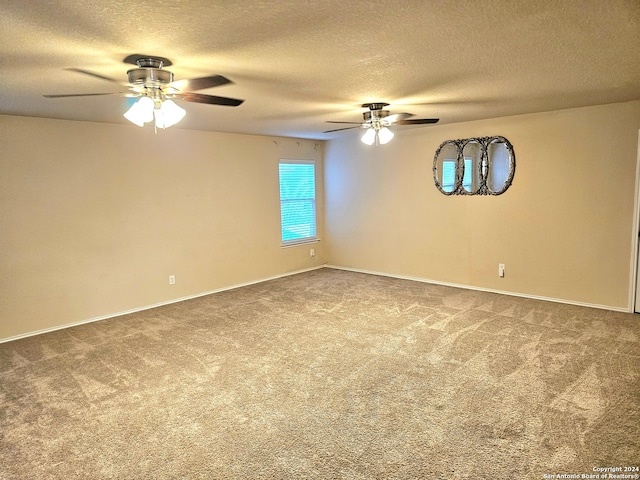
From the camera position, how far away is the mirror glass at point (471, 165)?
5445mm

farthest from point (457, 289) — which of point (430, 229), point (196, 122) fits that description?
point (196, 122)

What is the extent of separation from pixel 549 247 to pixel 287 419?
155 inches

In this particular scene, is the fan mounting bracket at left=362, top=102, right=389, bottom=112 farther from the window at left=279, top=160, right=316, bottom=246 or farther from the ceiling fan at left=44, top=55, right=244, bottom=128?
the window at left=279, top=160, right=316, bottom=246

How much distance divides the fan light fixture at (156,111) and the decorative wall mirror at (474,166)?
4.07 meters

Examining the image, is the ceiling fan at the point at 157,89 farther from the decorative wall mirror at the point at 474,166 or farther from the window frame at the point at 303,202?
the window frame at the point at 303,202

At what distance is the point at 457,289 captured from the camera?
5.70m

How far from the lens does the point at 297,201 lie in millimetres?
7012

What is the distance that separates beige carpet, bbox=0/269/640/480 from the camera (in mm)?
2258

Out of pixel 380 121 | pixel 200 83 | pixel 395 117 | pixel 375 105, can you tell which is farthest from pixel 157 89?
pixel 395 117

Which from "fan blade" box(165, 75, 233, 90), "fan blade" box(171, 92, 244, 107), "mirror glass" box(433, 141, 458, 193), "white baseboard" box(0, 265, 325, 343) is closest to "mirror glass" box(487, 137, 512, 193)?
"mirror glass" box(433, 141, 458, 193)

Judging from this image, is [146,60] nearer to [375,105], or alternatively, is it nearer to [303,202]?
[375,105]

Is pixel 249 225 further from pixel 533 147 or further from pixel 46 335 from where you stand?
pixel 533 147

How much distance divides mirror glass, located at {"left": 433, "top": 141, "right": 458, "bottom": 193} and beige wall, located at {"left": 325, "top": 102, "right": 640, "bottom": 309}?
110mm

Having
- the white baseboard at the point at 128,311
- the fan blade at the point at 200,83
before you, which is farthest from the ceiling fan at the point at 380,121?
the white baseboard at the point at 128,311
